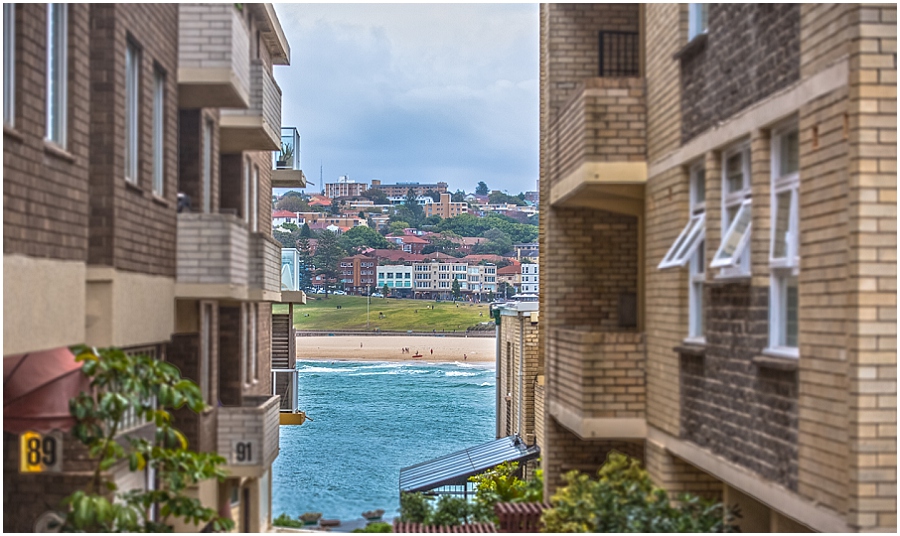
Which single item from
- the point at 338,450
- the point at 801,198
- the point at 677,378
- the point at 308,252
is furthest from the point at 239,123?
the point at 308,252

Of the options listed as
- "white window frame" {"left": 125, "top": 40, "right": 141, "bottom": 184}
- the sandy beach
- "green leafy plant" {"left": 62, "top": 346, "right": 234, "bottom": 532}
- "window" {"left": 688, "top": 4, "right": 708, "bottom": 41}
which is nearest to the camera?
"green leafy plant" {"left": 62, "top": 346, "right": 234, "bottom": 532}

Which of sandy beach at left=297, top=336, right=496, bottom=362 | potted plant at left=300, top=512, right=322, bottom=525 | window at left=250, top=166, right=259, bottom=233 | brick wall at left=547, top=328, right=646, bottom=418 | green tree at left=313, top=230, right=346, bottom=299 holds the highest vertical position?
green tree at left=313, top=230, right=346, bottom=299

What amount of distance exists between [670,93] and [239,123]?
6231mm

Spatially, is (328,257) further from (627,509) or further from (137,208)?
(627,509)

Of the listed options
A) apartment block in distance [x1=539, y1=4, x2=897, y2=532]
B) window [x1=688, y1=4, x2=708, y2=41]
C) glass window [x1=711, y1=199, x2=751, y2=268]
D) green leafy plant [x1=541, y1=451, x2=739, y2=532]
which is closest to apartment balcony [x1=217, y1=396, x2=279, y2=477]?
apartment block in distance [x1=539, y1=4, x2=897, y2=532]

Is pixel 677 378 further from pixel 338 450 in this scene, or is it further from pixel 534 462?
pixel 338 450

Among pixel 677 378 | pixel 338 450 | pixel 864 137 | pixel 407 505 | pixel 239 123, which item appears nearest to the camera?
pixel 864 137

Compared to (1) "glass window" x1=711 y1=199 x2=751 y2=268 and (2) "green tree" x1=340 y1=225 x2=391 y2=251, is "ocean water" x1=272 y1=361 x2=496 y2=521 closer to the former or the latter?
(1) "glass window" x1=711 y1=199 x2=751 y2=268

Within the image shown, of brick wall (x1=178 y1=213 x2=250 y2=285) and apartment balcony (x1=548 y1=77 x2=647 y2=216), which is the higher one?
apartment balcony (x1=548 y1=77 x2=647 y2=216)

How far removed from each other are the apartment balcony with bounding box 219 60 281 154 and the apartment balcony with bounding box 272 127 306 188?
3.82 meters

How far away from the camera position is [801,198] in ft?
23.5

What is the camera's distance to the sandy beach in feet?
386

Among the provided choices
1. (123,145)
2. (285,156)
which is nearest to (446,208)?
(285,156)

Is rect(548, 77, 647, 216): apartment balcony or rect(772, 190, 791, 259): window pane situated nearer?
rect(772, 190, 791, 259): window pane
